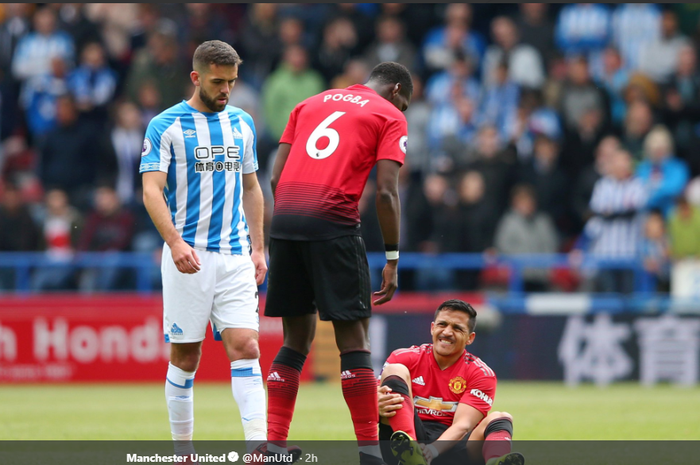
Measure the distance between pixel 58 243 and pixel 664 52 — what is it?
942 centimetres

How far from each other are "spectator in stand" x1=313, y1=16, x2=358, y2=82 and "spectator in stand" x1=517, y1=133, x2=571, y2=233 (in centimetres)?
350

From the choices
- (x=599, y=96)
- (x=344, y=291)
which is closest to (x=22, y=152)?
(x=599, y=96)

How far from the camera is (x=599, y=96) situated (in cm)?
1522

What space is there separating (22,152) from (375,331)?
6.36 metres

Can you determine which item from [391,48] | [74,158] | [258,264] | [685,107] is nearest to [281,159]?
[258,264]

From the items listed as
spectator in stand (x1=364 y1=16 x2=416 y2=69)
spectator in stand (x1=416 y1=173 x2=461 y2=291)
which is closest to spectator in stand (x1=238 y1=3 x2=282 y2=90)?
spectator in stand (x1=364 y1=16 x2=416 y2=69)

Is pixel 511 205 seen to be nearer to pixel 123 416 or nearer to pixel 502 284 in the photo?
pixel 502 284

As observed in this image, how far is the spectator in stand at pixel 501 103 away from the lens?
49.4 ft

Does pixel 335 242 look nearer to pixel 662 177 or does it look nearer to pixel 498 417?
pixel 498 417

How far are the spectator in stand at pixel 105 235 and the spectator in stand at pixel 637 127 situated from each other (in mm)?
7093

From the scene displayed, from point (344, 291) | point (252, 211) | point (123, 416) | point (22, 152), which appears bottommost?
point (123, 416)

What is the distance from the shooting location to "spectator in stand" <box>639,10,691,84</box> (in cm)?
1564

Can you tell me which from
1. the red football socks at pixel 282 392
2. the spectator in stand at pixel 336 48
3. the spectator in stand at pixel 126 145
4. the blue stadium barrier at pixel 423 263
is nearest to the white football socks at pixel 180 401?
the red football socks at pixel 282 392

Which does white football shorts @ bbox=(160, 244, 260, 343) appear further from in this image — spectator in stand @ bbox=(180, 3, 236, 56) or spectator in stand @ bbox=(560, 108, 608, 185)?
spectator in stand @ bbox=(180, 3, 236, 56)
